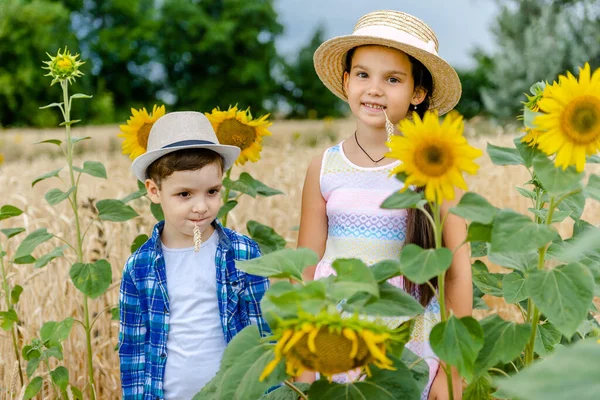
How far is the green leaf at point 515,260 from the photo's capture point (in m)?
1.43

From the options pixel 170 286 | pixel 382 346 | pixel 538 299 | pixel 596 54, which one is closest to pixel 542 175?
pixel 538 299

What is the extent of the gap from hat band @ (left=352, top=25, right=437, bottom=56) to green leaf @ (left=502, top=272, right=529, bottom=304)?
25.3 inches

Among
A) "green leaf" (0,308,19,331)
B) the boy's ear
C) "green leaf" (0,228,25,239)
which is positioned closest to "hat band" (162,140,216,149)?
the boy's ear

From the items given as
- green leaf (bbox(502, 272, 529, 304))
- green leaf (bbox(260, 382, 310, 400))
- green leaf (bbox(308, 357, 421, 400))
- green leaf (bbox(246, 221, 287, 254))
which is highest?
green leaf (bbox(246, 221, 287, 254))

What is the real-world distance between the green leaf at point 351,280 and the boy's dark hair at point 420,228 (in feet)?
2.50

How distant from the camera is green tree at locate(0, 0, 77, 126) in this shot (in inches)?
1038

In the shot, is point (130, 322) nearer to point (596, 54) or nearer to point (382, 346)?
point (382, 346)

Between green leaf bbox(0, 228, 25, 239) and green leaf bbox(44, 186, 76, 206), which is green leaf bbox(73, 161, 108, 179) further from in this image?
green leaf bbox(0, 228, 25, 239)

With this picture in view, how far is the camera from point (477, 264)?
83.0 inches

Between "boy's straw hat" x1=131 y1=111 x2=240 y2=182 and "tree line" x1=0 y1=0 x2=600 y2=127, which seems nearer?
Result: "boy's straw hat" x1=131 y1=111 x2=240 y2=182

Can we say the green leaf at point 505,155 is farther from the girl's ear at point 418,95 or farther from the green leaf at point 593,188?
the girl's ear at point 418,95

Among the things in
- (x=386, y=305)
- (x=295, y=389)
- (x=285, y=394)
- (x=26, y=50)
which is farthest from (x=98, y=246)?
(x=26, y=50)

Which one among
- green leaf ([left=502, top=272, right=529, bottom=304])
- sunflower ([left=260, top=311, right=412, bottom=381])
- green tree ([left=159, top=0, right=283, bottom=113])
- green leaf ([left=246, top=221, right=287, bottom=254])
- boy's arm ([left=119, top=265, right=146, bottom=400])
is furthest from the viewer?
green tree ([left=159, top=0, right=283, bottom=113])

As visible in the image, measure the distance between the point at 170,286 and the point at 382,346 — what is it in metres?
1.02
